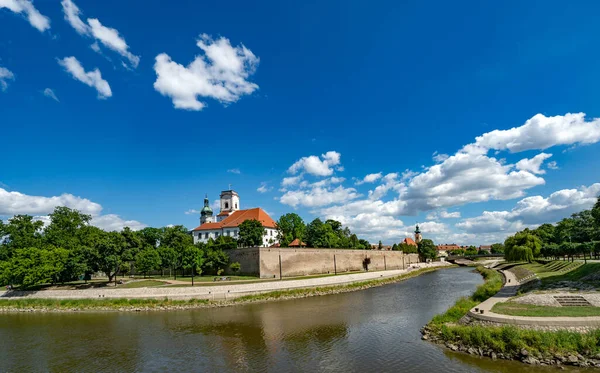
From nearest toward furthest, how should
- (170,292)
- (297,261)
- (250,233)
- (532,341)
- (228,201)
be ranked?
(532,341) → (170,292) → (297,261) → (250,233) → (228,201)

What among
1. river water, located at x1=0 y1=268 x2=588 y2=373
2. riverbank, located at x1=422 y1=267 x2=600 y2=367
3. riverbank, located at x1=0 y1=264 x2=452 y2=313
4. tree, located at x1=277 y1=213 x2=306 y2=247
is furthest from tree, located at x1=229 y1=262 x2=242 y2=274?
riverbank, located at x1=422 y1=267 x2=600 y2=367

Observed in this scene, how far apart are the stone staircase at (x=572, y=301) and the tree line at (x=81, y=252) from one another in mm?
31398

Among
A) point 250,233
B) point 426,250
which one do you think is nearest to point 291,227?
point 250,233

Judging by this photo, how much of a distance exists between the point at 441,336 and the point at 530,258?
109 ft

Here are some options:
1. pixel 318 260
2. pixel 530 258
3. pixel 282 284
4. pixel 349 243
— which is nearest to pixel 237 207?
pixel 349 243

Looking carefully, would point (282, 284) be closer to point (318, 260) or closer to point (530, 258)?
point (318, 260)

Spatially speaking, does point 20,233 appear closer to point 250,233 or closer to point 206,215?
point 250,233

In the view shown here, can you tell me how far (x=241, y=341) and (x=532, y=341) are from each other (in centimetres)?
1175

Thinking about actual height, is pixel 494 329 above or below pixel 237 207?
below

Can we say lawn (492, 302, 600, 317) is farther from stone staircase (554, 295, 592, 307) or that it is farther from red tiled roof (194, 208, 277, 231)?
red tiled roof (194, 208, 277, 231)

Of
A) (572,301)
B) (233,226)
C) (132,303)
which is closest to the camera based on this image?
(572,301)

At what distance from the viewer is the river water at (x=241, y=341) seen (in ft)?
42.6

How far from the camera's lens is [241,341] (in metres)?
16.7

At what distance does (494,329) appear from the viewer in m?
13.0
